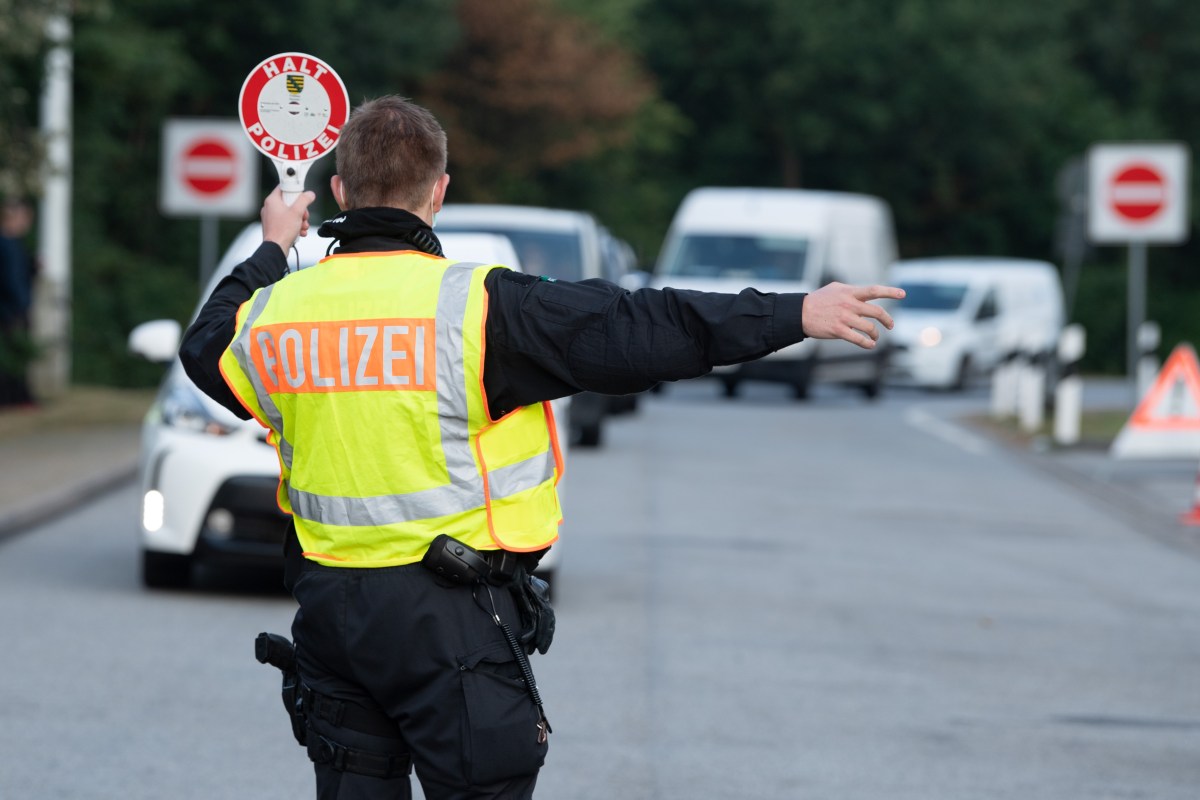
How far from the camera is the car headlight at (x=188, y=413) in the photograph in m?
9.84

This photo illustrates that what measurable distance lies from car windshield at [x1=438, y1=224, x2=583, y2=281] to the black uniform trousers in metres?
13.8

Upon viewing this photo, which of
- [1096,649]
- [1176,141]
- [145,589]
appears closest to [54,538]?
[145,589]

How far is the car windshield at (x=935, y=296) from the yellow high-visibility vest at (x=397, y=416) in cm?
3154

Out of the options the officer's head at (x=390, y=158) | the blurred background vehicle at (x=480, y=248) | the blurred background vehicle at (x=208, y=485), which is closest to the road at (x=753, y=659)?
the blurred background vehicle at (x=208, y=485)

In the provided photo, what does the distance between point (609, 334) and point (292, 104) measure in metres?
1.48

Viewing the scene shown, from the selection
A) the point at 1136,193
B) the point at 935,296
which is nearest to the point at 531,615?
the point at 1136,193

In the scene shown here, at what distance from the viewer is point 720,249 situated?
29750 millimetres

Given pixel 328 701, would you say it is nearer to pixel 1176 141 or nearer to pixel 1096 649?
pixel 1096 649

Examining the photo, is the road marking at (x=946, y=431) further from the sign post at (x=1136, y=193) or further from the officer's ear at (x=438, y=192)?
the officer's ear at (x=438, y=192)

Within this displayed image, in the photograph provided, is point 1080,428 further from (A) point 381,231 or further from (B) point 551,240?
(A) point 381,231

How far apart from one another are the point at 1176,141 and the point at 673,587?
50298mm

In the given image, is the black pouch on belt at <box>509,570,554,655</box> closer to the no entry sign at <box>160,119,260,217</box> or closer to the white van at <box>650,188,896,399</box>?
the no entry sign at <box>160,119,260,217</box>

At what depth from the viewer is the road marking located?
71.4 feet

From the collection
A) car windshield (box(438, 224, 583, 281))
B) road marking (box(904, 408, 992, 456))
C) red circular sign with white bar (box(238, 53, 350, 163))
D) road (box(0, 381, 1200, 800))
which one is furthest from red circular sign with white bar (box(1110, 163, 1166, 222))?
red circular sign with white bar (box(238, 53, 350, 163))
